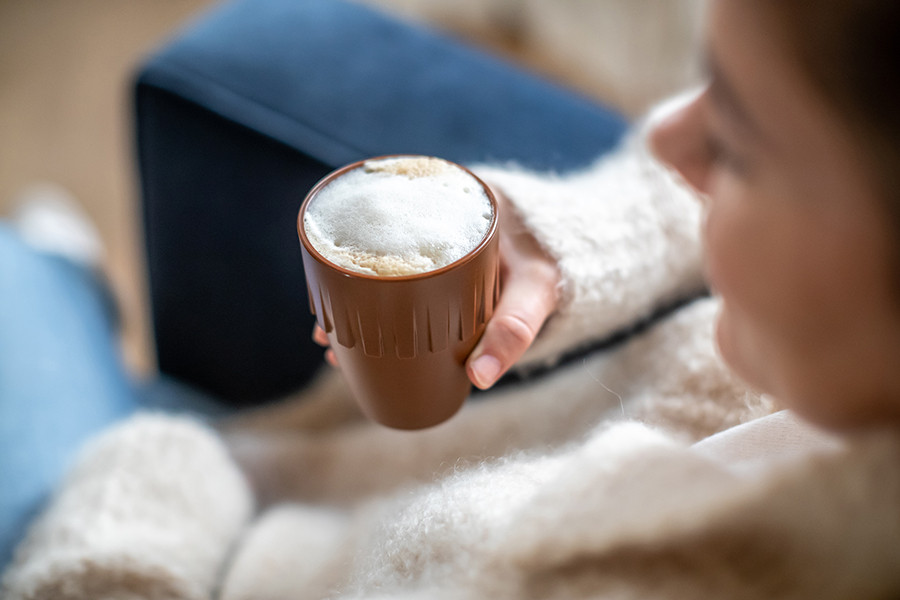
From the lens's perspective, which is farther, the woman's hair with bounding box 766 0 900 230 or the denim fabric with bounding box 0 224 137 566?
the denim fabric with bounding box 0 224 137 566

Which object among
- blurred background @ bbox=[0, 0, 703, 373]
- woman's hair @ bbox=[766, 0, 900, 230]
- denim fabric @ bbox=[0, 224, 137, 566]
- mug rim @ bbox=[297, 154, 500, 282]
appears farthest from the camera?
blurred background @ bbox=[0, 0, 703, 373]

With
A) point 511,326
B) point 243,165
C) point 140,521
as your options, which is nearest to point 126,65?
point 243,165

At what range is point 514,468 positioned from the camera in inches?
17.6

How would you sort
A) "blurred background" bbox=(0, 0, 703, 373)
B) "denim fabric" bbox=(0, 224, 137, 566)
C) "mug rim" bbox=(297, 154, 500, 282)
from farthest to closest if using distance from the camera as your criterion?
"blurred background" bbox=(0, 0, 703, 373) → "denim fabric" bbox=(0, 224, 137, 566) → "mug rim" bbox=(297, 154, 500, 282)

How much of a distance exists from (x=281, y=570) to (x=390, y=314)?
0.26 meters

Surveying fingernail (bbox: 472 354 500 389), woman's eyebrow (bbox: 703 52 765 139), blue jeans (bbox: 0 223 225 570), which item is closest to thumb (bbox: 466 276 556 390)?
fingernail (bbox: 472 354 500 389)

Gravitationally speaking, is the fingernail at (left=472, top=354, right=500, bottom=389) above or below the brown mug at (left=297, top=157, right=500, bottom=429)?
below

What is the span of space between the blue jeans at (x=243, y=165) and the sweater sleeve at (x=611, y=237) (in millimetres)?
83

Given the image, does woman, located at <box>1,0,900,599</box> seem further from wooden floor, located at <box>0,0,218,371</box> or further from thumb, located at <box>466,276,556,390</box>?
wooden floor, located at <box>0,0,218,371</box>

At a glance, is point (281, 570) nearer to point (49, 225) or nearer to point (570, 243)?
point (570, 243)

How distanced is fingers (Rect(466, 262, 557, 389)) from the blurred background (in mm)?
865

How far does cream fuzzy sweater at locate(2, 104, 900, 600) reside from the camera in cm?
32

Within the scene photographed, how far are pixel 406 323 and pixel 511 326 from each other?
9 centimetres

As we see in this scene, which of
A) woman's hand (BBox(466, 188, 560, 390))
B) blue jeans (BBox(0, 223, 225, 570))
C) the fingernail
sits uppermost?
woman's hand (BBox(466, 188, 560, 390))
